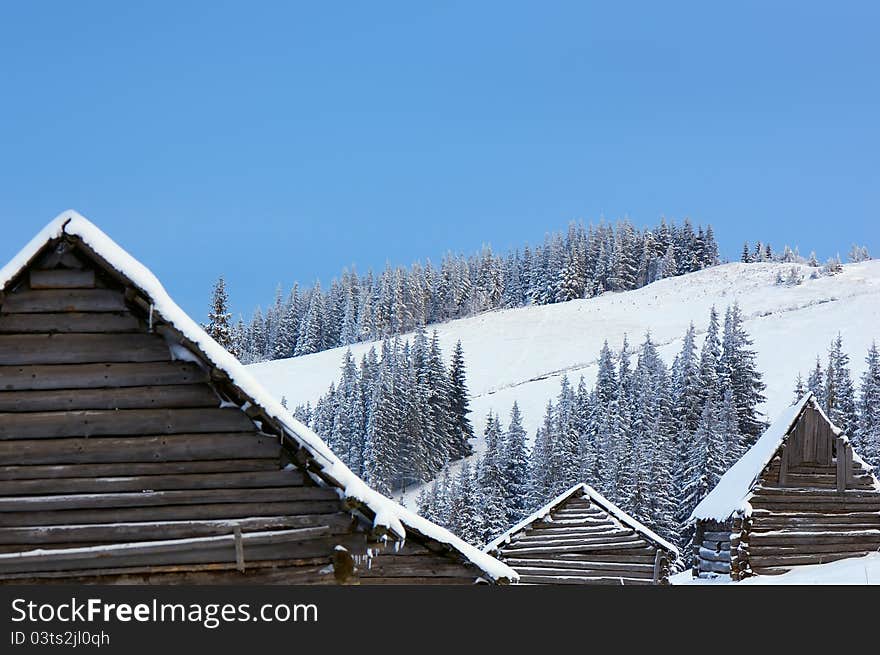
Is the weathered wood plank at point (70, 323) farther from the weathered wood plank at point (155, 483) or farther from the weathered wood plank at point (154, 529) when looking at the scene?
the weathered wood plank at point (154, 529)

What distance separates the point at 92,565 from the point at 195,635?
2.37m

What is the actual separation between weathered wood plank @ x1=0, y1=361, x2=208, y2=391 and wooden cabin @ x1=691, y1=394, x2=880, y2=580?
22941 millimetres

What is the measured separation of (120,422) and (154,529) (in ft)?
4.23

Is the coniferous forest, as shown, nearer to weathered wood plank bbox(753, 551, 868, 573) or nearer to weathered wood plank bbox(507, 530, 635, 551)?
weathered wood plank bbox(507, 530, 635, 551)

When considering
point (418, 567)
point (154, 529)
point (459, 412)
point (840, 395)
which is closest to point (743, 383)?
point (840, 395)

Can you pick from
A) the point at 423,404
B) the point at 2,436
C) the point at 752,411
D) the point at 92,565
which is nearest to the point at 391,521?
the point at 92,565

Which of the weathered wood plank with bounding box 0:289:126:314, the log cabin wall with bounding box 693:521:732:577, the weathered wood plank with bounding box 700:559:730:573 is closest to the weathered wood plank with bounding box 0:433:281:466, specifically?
the weathered wood plank with bounding box 0:289:126:314

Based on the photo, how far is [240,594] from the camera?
8820 mm

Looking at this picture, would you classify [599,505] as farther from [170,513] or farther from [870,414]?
[870,414]

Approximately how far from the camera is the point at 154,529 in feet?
34.1

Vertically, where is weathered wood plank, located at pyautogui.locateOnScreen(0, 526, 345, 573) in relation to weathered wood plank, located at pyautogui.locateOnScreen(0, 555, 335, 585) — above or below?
above

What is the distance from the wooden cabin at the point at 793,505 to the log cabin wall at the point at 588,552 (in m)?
3.29

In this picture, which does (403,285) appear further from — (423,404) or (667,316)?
(423,404)

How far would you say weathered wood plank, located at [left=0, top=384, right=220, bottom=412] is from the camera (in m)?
10.4
